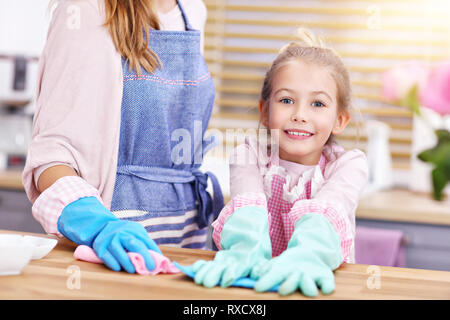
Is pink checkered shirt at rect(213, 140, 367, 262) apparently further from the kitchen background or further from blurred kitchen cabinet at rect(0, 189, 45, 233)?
blurred kitchen cabinet at rect(0, 189, 45, 233)

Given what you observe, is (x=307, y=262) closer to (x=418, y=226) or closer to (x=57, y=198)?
(x=57, y=198)

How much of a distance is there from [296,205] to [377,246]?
105 centimetres

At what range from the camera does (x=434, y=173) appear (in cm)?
53

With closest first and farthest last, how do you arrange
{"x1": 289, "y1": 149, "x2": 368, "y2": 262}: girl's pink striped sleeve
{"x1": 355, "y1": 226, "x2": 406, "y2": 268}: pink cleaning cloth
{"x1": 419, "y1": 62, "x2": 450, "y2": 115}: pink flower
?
1. {"x1": 419, "y1": 62, "x2": 450, "y2": 115}: pink flower
2. {"x1": 289, "y1": 149, "x2": 368, "y2": 262}: girl's pink striped sleeve
3. {"x1": 355, "y1": 226, "x2": 406, "y2": 268}: pink cleaning cloth

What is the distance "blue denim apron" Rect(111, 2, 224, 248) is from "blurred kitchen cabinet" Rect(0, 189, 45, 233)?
129 centimetres

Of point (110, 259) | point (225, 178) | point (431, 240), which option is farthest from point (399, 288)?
point (225, 178)

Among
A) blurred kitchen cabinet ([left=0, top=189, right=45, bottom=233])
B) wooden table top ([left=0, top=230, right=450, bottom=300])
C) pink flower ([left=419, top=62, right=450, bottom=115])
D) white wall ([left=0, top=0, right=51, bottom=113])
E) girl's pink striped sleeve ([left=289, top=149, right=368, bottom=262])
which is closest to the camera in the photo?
pink flower ([left=419, top=62, right=450, bottom=115])

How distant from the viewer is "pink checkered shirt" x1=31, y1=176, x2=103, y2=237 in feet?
2.88

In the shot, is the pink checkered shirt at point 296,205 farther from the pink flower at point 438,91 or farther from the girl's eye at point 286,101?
the pink flower at point 438,91

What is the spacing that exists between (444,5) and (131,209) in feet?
6.97

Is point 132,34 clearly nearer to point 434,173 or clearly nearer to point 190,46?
point 190,46

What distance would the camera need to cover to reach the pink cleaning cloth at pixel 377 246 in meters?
1.89

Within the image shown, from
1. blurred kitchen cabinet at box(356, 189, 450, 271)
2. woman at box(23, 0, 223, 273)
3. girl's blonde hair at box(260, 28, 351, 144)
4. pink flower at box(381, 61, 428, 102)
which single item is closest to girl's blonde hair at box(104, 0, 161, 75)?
woman at box(23, 0, 223, 273)

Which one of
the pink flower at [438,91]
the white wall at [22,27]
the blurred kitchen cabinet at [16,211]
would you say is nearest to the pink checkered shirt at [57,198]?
the pink flower at [438,91]
